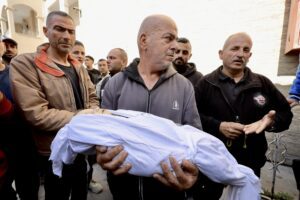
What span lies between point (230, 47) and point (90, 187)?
2850 mm

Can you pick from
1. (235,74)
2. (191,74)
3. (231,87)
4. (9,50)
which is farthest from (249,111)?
(9,50)

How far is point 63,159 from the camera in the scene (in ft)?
3.56

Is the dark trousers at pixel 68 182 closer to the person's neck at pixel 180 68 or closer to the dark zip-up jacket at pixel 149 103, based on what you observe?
the dark zip-up jacket at pixel 149 103

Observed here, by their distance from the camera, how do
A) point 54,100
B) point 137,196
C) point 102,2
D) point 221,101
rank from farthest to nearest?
point 102,2 < point 221,101 < point 54,100 < point 137,196

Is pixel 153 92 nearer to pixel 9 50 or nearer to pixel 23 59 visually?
pixel 23 59

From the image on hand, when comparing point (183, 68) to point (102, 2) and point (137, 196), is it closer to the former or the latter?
point (137, 196)

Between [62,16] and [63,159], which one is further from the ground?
[62,16]

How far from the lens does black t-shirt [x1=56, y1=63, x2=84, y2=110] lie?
6.47 feet

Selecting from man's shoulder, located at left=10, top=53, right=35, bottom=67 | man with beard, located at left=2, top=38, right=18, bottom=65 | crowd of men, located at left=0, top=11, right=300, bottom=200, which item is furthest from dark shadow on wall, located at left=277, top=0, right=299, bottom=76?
man with beard, located at left=2, top=38, right=18, bottom=65

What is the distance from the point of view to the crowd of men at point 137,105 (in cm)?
132

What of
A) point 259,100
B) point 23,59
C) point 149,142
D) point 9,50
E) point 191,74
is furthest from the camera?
point 9,50

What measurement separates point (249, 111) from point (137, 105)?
3.99 ft

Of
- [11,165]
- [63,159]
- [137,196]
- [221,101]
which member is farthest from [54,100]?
[221,101]

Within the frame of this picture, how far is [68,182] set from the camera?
1.98m
